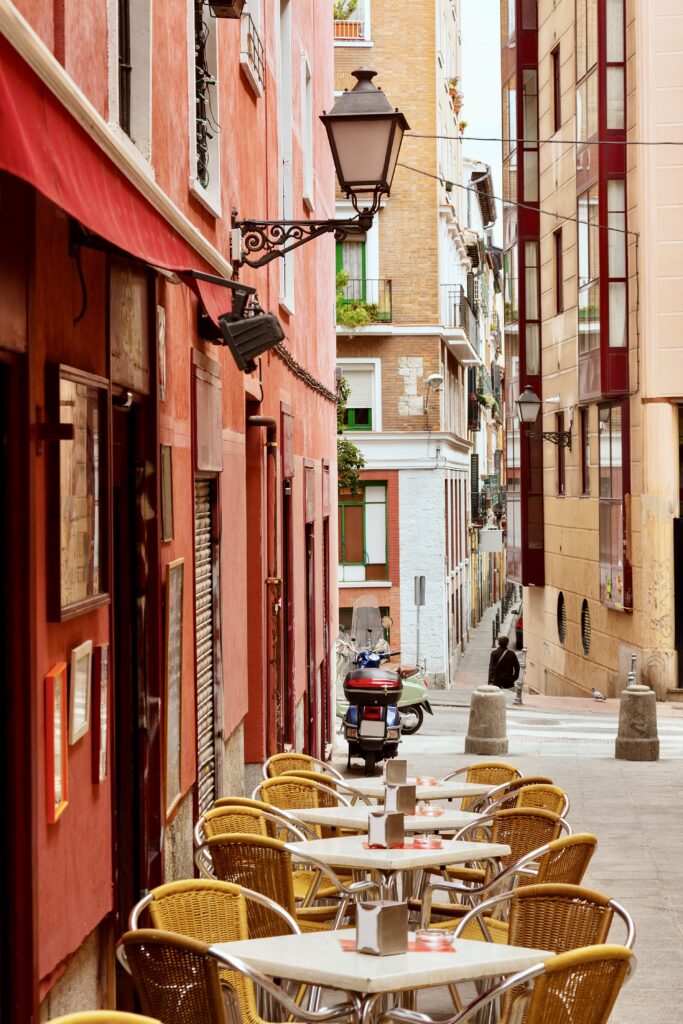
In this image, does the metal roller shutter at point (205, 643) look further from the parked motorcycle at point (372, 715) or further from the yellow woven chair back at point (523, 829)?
the parked motorcycle at point (372, 715)

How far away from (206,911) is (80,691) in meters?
1.06

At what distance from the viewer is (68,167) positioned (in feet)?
12.9

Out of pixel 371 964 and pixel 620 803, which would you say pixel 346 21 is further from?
pixel 371 964

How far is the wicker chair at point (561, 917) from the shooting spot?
19.8 feet

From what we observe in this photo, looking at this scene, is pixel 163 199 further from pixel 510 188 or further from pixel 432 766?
pixel 510 188

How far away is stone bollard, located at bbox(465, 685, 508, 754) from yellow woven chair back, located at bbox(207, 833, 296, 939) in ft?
37.2

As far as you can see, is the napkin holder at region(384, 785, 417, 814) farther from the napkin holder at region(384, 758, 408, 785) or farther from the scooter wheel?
the scooter wheel

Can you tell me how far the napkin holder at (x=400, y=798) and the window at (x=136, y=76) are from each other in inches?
137

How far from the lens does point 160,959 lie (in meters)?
5.16

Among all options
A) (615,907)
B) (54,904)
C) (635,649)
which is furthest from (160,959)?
(635,649)

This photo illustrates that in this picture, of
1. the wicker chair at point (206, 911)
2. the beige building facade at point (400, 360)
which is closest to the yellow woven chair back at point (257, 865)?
the wicker chair at point (206, 911)

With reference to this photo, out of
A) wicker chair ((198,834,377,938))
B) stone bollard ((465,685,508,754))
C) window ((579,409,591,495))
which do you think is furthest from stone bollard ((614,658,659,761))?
window ((579,409,591,495))

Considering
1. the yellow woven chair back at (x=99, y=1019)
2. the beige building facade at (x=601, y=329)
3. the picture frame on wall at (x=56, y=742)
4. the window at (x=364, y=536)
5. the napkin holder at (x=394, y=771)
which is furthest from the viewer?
the window at (x=364, y=536)

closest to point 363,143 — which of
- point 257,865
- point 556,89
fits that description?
point 257,865
